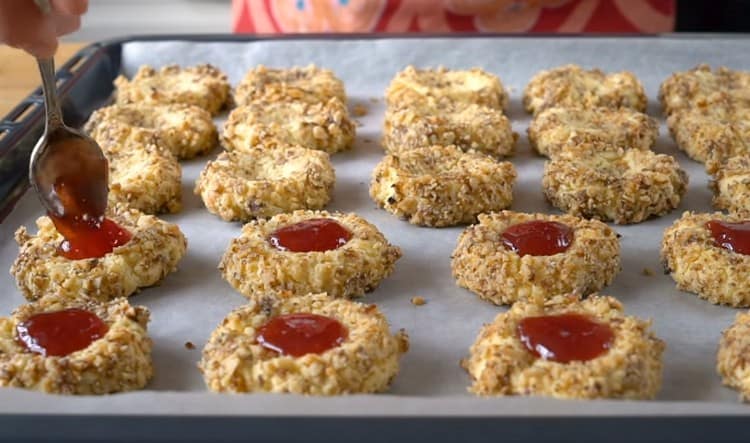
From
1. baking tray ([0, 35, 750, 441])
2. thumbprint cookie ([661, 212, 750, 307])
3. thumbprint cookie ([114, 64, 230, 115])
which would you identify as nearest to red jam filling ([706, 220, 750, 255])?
thumbprint cookie ([661, 212, 750, 307])

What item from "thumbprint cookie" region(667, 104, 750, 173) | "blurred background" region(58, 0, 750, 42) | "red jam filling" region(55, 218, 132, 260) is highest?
"red jam filling" region(55, 218, 132, 260)

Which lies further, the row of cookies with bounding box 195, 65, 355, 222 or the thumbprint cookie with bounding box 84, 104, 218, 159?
the thumbprint cookie with bounding box 84, 104, 218, 159

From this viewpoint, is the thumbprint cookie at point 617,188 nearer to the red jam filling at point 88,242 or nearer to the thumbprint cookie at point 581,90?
the thumbprint cookie at point 581,90

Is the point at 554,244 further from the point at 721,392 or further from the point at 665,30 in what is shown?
the point at 665,30

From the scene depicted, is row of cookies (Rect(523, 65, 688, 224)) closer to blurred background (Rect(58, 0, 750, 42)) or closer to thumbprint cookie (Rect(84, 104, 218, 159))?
thumbprint cookie (Rect(84, 104, 218, 159))

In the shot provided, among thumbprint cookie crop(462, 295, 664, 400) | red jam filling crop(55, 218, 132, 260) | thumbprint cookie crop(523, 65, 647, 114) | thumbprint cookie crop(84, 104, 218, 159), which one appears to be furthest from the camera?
thumbprint cookie crop(523, 65, 647, 114)

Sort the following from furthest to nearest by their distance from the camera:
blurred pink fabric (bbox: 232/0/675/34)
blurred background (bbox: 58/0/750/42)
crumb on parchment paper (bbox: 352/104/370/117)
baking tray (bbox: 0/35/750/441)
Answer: blurred background (bbox: 58/0/750/42), blurred pink fabric (bbox: 232/0/675/34), crumb on parchment paper (bbox: 352/104/370/117), baking tray (bbox: 0/35/750/441)

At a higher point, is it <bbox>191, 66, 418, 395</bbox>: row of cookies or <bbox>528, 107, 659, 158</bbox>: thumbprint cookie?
<bbox>191, 66, 418, 395</bbox>: row of cookies

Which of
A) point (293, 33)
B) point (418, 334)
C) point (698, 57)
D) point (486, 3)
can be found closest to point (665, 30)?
point (698, 57)
